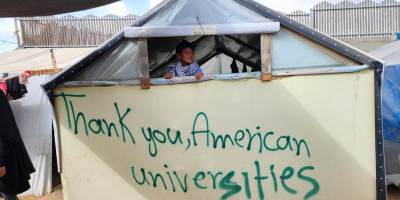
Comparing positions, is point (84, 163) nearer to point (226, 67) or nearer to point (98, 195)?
point (98, 195)

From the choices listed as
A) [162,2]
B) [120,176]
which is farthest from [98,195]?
[162,2]

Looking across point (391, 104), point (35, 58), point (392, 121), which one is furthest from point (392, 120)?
point (35, 58)

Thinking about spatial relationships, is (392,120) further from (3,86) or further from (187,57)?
(3,86)

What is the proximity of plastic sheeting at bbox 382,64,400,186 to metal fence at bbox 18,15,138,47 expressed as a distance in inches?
414

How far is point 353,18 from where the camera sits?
43.7 ft

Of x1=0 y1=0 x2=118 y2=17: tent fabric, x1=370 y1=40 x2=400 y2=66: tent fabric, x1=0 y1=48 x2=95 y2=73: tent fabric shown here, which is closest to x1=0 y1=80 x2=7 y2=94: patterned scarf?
x1=0 y1=0 x2=118 y2=17: tent fabric

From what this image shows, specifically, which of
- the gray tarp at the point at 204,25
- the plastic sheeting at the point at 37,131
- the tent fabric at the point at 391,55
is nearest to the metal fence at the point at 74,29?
the plastic sheeting at the point at 37,131

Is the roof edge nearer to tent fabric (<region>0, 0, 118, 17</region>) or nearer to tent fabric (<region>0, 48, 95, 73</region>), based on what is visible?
tent fabric (<region>0, 0, 118, 17</region>)

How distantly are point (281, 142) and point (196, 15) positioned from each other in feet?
4.66

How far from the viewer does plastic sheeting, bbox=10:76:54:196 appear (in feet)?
20.6

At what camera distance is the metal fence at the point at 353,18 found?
1317cm

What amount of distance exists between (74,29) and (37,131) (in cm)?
908

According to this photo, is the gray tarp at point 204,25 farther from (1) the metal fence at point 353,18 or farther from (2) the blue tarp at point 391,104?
(1) the metal fence at point 353,18

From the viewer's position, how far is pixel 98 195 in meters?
4.00
